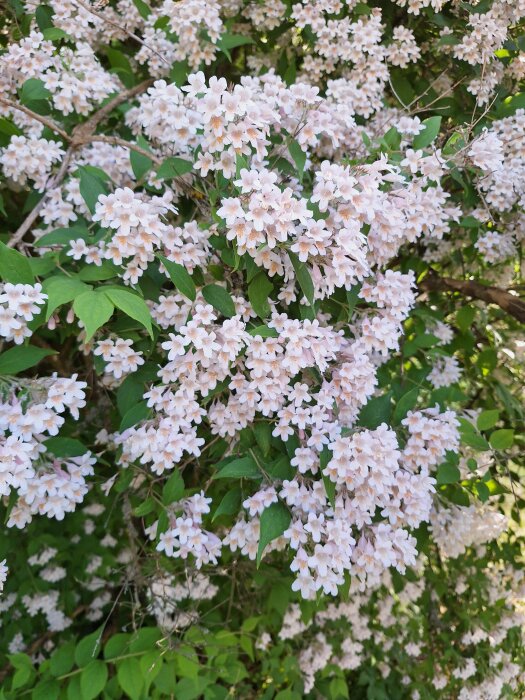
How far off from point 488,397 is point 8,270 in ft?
7.05

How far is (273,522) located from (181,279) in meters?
0.63

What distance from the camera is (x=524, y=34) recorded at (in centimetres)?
222

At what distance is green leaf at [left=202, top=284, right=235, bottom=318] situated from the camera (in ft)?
4.70

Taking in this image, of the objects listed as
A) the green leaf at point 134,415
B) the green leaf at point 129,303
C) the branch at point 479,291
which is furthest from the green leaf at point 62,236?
the branch at point 479,291

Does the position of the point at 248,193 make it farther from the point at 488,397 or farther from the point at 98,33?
the point at 488,397

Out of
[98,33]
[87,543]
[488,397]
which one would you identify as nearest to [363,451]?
[488,397]

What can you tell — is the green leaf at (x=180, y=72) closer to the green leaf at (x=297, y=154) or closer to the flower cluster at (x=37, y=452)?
the green leaf at (x=297, y=154)

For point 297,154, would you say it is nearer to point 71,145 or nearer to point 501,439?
point 71,145

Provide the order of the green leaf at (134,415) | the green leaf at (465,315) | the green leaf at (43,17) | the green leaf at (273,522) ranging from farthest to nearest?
1. the green leaf at (465,315)
2. the green leaf at (43,17)
3. the green leaf at (134,415)
4. the green leaf at (273,522)

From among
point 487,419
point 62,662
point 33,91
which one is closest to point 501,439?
point 487,419

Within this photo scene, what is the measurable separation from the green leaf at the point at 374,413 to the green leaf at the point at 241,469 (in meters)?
0.31

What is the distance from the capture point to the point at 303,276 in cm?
136

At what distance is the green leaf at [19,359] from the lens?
53.6 inches

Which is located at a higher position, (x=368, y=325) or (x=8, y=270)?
(x=368, y=325)
